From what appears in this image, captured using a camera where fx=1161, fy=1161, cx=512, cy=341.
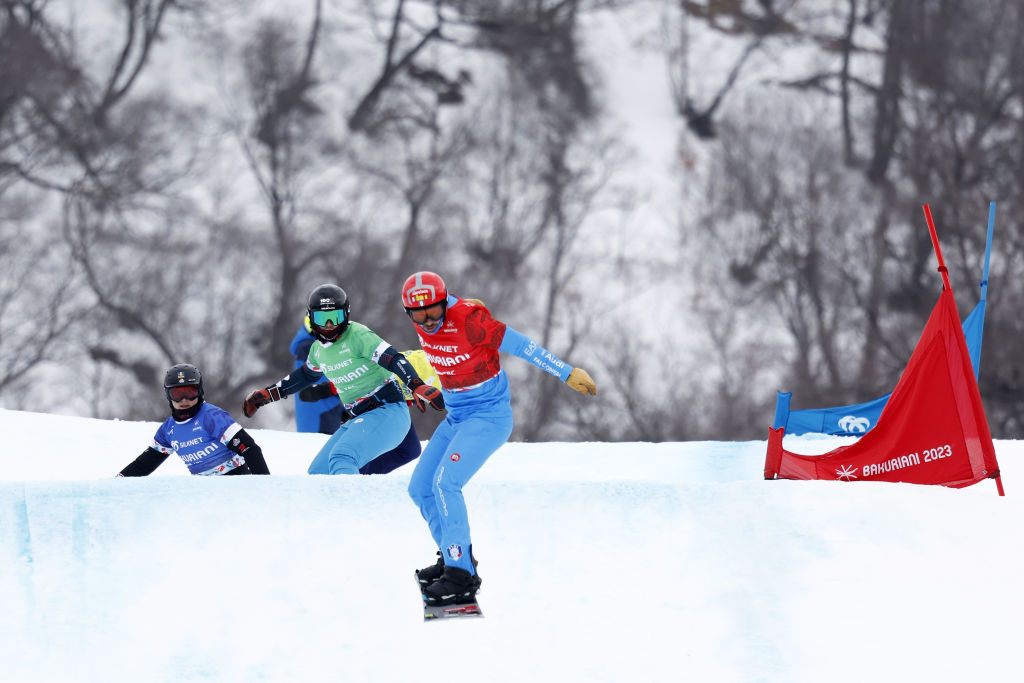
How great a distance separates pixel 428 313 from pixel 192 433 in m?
1.97

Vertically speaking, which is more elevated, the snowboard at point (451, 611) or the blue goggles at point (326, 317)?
the blue goggles at point (326, 317)

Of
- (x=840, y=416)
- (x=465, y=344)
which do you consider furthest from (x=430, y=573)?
(x=840, y=416)

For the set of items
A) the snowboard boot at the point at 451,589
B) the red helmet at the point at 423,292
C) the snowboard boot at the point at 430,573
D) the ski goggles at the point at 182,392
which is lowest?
the snowboard boot at the point at 451,589

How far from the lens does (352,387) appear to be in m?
7.14

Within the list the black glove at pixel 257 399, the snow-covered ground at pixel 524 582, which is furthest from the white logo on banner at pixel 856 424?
the black glove at pixel 257 399

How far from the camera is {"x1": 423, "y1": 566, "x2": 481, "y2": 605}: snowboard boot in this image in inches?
216

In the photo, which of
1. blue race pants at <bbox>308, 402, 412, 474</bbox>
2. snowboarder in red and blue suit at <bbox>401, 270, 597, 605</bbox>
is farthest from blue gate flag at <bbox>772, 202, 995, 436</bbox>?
snowboarder in red and blue suit at <bbox>401, 270, 597, 605</bbox>

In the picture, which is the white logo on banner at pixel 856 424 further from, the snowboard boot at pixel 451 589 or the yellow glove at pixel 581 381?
the snowboard boot at pixel 451 589

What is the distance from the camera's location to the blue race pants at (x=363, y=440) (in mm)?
6969

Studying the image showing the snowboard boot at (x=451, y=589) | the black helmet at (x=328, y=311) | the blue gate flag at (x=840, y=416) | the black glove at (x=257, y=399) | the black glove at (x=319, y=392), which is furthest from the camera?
the black glove at (x=319, y=392)

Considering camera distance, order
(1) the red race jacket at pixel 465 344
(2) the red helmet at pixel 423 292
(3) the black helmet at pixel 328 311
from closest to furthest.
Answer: (2) the red helmet at pixel 423 292, (1) the red race jacket at pixel 465 344, (3) the black helmet at pixel 328 311

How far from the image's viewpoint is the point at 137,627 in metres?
5.61

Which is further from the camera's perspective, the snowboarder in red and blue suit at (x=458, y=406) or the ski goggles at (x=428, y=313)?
the ski goggles at (x=428, y=313)

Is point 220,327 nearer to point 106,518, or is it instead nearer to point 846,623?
point 106,518
